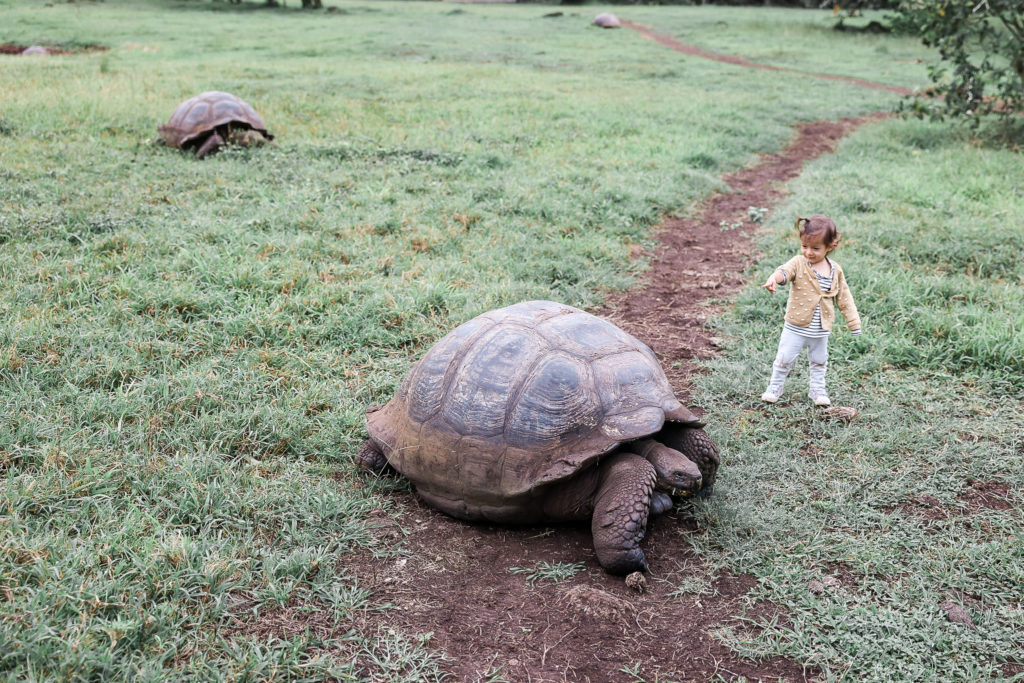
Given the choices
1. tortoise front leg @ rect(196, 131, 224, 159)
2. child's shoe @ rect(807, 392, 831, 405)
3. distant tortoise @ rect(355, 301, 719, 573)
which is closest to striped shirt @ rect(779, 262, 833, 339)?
child's shoe @ rect(807, 392, 831, 405)

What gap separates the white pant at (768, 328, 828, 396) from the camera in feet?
13.6

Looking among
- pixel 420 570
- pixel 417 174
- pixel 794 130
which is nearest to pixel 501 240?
pixel 417 174

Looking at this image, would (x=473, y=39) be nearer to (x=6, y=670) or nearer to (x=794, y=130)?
(x=794, y=130)

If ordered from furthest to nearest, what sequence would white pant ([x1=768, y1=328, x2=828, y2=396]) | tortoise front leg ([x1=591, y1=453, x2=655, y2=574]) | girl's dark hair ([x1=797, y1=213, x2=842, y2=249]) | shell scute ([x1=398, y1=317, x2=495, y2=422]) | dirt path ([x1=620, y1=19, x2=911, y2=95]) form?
dirt path ([x1=620, y1=19, x2=911, y2=95]), white pant ([x1=768, y1=328, x2=828, y2=396]), girl's dark hair ([x1=797, y1=213, x2=842, y2=249]), shell scute ([x1=398, y1=317, x2=495, y2=422]), tortoise front leg ([x1=591, y1=453, x2=655, y2=574])

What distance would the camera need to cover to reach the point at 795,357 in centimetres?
418

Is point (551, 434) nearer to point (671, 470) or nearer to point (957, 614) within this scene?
point (671, 470)

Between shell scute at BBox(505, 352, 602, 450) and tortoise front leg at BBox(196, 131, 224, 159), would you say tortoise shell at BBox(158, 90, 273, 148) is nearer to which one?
tortoise front leg at BBox(196, 131, 224, 159)

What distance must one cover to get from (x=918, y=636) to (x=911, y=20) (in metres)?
10.7

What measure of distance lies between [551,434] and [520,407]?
177 millimetres

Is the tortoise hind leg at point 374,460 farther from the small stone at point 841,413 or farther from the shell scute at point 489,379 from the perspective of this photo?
the small stone at point 841,413

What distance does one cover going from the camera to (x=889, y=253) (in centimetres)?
619

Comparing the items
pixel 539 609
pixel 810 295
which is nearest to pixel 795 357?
pixel 810 295

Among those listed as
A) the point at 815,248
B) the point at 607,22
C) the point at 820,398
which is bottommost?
the point at 820,398

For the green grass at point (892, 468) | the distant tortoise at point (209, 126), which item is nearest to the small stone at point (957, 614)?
the green grass at point (892, 468)
